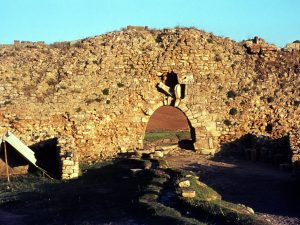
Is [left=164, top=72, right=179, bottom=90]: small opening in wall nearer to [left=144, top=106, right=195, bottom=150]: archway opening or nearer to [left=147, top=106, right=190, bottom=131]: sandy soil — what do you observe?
[left=144, top=106, right=195, bottom=150]: archway opening

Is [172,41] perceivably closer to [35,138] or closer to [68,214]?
[35,138]

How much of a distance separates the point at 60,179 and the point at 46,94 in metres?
5.50

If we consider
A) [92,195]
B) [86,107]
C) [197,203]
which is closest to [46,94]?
[86,107]

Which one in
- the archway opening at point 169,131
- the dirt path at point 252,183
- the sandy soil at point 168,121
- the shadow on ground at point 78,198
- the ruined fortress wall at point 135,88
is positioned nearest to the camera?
the shadow on ground at point 78,198

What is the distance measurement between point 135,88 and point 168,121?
1918cm

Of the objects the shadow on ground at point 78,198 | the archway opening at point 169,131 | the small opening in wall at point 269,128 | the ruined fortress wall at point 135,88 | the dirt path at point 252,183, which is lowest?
the dirt path at point 252,183

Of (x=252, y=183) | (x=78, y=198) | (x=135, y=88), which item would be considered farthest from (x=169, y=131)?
(x=78, y=198)

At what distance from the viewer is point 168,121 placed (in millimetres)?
42031

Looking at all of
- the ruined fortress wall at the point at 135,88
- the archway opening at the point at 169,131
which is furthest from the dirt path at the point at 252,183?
the ruined fortress wall at the point at 135,88

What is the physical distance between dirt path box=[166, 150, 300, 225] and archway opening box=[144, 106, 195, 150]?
5.16 ft

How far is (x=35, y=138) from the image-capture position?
20.8 meters

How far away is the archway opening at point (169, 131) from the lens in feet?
78.5

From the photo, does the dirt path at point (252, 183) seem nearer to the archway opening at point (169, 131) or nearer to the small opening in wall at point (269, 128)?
the archway opening at point (169, 131)

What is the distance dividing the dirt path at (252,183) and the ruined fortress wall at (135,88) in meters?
2.10
